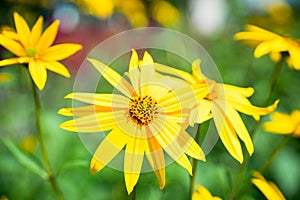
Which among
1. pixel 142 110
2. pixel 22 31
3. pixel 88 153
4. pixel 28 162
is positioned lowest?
pixel 88 153

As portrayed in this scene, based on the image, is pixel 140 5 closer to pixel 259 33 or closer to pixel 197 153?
pixel 259 33

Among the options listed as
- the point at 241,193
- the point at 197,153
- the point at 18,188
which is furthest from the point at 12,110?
the point at 197,153

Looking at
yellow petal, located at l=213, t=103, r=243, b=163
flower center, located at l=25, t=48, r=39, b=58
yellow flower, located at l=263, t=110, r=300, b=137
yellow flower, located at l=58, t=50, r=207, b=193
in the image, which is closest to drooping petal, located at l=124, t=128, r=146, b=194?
yellow flower, located at l=58, t=50, r=207, b=193

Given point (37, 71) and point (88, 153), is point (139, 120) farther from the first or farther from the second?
point (88, 153)

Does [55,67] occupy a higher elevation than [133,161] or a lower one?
higher

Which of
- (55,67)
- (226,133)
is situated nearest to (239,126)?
(226,133)

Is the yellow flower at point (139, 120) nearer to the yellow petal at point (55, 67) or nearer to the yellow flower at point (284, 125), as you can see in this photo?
the yellow petal at point (55, 67)

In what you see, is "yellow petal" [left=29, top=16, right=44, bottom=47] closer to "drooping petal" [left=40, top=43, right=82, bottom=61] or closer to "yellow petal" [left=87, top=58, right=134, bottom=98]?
"drooping petal" [left=40, top=43, right=82, bottom=61]
